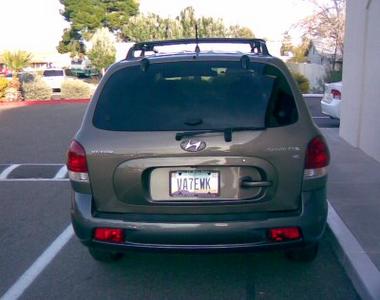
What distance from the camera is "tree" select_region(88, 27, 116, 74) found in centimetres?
3925

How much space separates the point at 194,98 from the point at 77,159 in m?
0.95

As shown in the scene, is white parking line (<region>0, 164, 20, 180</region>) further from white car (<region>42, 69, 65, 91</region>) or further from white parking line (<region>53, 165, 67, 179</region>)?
white car (<region>42, 69, 65, 91</region>)

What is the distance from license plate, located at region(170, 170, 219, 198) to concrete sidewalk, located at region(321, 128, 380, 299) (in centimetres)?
140

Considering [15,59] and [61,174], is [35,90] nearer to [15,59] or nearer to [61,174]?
[15,59]

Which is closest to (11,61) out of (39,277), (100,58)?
(100,58)

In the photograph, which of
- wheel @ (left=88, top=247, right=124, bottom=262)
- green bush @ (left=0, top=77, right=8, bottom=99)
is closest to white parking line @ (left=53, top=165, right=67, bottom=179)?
wheel @ (left=88, top=247, right=124, bottom=262)

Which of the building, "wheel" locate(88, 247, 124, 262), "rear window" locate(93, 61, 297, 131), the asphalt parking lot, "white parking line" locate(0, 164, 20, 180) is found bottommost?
the building

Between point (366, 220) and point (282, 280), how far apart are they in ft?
5.30

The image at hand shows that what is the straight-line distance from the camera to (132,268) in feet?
15.1

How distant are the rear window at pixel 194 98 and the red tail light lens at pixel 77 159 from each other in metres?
0.21

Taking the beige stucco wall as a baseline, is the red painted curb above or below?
below

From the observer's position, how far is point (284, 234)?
3.69m

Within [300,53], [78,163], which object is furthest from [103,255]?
[300,53]

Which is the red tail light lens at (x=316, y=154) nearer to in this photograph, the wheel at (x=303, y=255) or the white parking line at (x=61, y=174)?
the wheel at (x=303, y=255)
